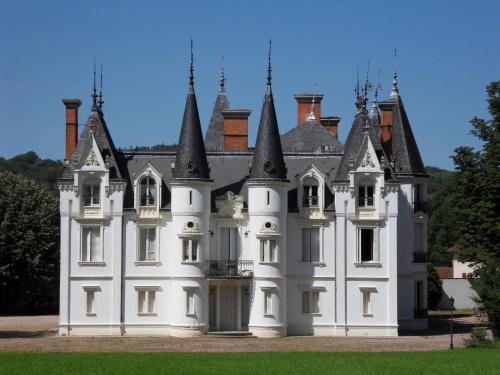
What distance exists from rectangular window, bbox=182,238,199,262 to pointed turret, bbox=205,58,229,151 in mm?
20429

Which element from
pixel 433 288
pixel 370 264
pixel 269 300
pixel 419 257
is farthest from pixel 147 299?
pixel 433 288

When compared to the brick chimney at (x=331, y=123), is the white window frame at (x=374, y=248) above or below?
below

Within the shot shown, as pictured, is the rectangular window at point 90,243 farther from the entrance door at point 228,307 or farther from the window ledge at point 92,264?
the entrance door at point 228,307

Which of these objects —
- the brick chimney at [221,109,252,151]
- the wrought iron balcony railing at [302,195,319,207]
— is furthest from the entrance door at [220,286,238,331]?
the brick chimney at [221,109,252,151]

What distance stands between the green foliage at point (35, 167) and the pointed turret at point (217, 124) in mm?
57009

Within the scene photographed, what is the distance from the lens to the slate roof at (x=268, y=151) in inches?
2362

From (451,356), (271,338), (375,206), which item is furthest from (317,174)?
(451,356)

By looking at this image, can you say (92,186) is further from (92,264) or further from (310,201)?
(310,201)

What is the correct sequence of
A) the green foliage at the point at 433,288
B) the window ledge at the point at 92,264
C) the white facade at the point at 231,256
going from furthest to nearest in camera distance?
the green foliage at the point at 433,288 → the window ledge at the point at 92,264 → the white facade at the point at 231,256

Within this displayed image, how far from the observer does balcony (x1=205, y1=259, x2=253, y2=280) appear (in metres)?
60.0

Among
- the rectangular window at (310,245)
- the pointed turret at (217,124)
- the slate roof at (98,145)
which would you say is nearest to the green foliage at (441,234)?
the pointed turret at (217,124)

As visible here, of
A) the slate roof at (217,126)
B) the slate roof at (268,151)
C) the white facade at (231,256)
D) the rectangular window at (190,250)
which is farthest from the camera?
the slate roof at (217,126)

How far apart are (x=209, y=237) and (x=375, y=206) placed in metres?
8.98

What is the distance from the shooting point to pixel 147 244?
60.9 meters
